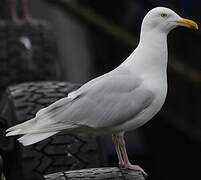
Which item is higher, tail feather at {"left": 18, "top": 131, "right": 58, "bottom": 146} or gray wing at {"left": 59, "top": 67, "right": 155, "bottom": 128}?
gray wing at {"left": 59, "top": 67, "right": 155, "bottom": 128}

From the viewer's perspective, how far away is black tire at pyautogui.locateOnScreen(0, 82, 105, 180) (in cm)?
434

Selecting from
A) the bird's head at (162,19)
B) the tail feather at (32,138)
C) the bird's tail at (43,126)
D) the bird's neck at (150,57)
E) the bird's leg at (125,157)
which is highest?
the bird's head at (162,19)

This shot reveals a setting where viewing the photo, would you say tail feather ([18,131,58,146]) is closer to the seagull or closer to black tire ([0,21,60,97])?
the seagull

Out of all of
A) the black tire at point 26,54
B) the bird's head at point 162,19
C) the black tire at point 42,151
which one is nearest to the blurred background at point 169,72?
the black tire at point 26,54

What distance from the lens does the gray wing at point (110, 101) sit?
13.0 feet

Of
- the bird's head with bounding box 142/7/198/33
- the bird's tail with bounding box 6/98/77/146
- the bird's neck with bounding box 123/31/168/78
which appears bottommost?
the bird's tail with bounding box 6/98/77/146

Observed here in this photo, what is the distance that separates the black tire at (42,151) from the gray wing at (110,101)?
17.1 inches

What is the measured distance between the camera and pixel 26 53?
603 centimetres

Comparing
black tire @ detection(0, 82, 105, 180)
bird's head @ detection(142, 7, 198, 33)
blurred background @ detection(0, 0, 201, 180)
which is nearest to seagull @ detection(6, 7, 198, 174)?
bird's head @ detection(142, 7, 198, 33)

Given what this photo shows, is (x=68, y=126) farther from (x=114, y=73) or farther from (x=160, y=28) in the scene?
(x=160, y=28)

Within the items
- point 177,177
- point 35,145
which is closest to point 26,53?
point 35,145

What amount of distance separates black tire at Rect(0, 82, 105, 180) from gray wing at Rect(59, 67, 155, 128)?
17.1 inches

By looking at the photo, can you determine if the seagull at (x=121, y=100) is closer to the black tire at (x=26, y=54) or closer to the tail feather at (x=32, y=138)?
the tail feather at (x=32, y=138)

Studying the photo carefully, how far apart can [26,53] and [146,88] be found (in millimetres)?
2174
